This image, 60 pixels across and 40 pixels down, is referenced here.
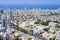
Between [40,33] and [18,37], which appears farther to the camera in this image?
[40,33]

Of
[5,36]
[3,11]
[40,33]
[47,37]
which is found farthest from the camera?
[3,11]

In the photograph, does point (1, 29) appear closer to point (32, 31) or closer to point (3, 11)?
point (32, 31)

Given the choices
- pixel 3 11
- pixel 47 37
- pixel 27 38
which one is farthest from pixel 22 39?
pixel 3 11

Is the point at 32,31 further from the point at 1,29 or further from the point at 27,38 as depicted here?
the point at 27,38

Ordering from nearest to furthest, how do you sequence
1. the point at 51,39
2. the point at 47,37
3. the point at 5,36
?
the point at 5,36, the point at 51,39, the point at 47,37

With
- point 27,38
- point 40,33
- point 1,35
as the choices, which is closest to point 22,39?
point 27,38

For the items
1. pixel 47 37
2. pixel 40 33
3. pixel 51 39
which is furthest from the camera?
pixel 40 33

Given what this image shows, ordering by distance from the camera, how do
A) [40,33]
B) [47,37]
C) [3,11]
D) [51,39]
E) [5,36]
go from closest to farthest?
1. [5,36]
2. [51,39]
3. [47,37]
4. [40,33]
5. [3,11]

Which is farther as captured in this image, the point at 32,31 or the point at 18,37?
the point at 32,31
